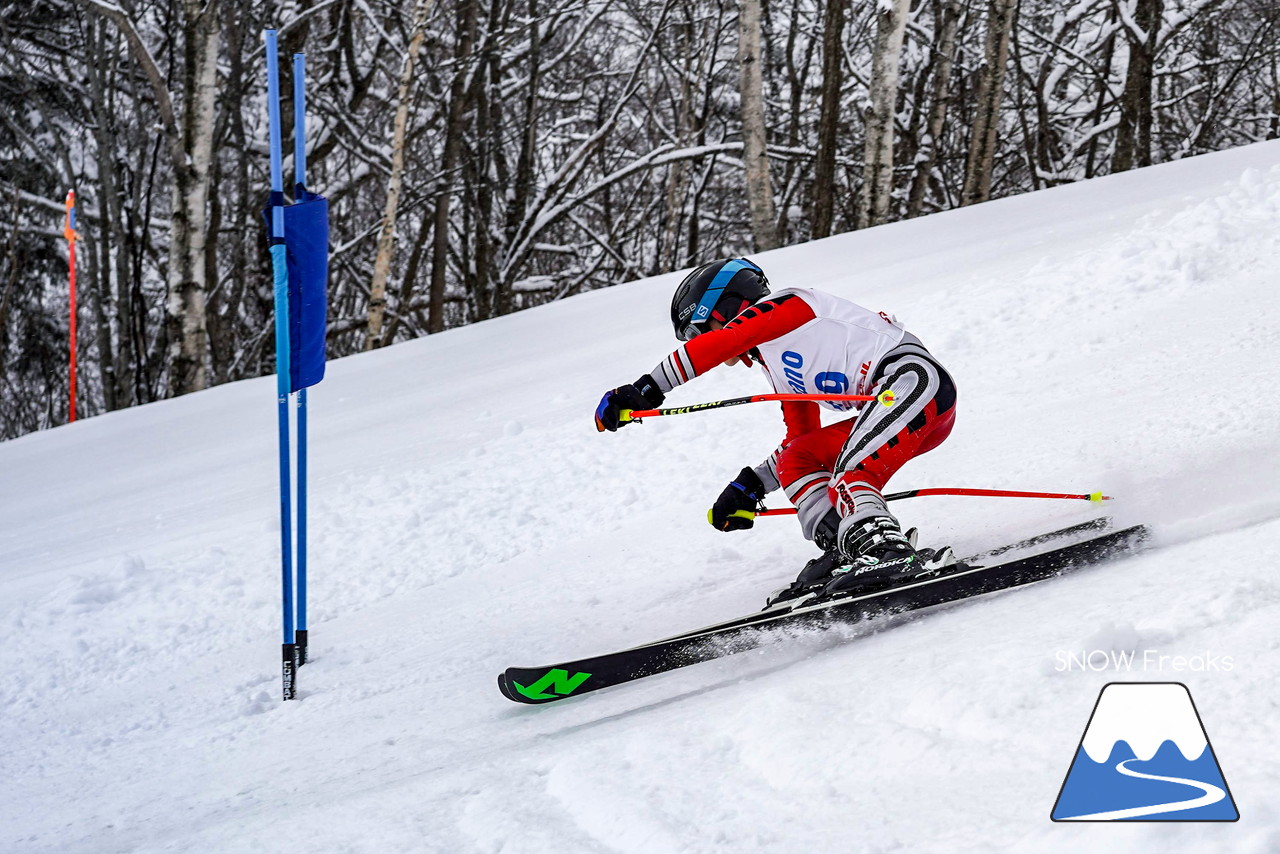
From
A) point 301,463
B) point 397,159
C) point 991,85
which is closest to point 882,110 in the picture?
point 991,85

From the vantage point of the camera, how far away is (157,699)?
13.4ft

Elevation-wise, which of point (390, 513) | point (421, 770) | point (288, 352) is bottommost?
point (421, 770)

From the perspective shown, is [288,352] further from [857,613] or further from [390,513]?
[857,613]

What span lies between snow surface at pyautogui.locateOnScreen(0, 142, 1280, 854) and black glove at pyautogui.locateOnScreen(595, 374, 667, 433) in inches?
35.8

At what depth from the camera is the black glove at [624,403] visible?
3.49m

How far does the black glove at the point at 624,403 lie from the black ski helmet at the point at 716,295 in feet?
1.05

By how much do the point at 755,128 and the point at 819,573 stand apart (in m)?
8.46

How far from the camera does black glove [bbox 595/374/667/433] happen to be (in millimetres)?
3488

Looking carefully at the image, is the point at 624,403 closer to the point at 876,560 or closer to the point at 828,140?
the point at 876,560

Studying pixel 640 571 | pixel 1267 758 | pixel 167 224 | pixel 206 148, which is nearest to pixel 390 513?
pixel 640 571

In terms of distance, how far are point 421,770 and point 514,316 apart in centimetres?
792

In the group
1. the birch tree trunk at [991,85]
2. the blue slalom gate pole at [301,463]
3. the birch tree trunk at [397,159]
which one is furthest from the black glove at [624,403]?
the birch tree trunk at [991,85]

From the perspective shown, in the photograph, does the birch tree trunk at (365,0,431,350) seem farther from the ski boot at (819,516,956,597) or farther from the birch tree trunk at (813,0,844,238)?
the ski boot at (819,516,956,597)

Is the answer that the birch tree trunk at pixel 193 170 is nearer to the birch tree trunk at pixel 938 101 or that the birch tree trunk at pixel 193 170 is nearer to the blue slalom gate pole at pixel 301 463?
the blue slalom gate pole at pixel 301 463
